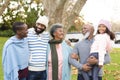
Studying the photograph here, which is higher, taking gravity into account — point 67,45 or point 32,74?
point 67,45

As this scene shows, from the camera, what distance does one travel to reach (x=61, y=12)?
8508 mm

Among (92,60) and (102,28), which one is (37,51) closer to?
(92,60)

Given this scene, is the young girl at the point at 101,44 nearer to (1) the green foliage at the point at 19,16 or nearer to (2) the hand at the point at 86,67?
(2) the hand at the point at 86,67

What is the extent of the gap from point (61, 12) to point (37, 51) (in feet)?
9.34

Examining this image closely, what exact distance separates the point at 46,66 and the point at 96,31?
0.95 m

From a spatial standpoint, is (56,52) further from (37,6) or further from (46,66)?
(37,6)

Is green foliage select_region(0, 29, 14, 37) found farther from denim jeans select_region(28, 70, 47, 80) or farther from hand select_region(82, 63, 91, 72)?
hand select_region(82, 63, 91, 72)

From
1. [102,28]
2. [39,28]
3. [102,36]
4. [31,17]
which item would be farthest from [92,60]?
[31,17]

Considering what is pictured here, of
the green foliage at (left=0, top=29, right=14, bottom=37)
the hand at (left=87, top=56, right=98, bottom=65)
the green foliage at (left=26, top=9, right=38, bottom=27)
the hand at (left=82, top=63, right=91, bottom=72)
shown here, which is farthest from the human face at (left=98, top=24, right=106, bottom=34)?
the green foliage at (left=0, top=29, right=14, bottom=37)

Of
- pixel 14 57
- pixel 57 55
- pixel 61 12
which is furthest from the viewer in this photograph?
pixel 61 12

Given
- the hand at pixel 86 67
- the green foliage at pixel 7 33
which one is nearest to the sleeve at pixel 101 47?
the hand at pixel 86 67

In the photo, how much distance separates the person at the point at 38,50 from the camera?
19.0 feet

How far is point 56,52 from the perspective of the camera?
19.4 ft

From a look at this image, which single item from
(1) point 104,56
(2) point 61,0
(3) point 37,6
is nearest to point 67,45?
(1) point 104,56
